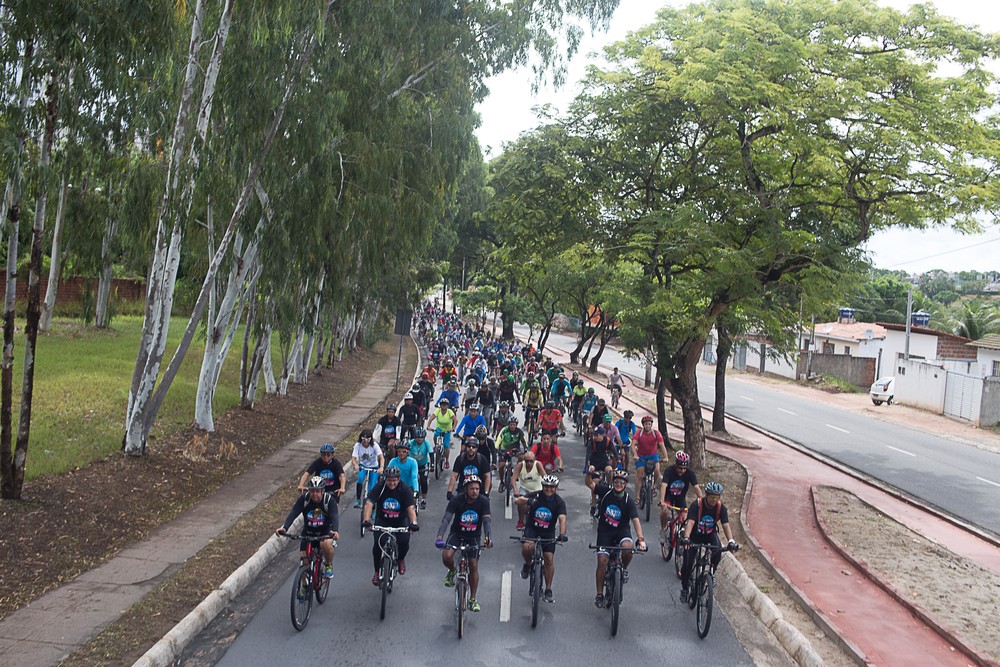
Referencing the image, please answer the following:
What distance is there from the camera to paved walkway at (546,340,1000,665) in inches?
336

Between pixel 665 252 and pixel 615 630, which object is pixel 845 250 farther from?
pixel 615 630

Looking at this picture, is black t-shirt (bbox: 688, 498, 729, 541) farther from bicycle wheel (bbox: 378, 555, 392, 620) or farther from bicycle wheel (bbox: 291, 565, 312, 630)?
bicycle wheel (bbox: 291, 565, 312, 630)

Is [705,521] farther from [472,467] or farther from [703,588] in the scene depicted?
[472,467]

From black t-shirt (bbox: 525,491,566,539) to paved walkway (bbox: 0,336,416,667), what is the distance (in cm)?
427

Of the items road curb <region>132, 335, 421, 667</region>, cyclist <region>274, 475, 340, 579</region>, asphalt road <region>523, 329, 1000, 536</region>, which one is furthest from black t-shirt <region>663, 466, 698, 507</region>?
asphalt road <region>523, 329, 1000, 536</region>

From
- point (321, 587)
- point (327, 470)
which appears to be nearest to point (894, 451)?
point (327, 470)

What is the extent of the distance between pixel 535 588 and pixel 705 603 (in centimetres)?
180

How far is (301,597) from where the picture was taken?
7.93 m

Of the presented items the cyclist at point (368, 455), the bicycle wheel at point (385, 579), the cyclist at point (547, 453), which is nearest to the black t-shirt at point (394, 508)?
the bicycle wheel at point (385, 579)

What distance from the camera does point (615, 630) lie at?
8.08 m

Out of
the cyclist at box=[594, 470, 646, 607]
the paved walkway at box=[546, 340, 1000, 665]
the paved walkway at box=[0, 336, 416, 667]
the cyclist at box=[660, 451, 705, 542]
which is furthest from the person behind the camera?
the cyclist at box=[660, 451, 705, 542]

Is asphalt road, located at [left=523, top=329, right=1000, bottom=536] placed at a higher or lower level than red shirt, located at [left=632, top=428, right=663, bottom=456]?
lower

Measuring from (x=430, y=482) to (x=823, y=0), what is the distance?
1231 centimetres

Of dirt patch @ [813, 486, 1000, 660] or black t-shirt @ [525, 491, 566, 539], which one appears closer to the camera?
black t-shirt @ [525, 491, 566, 539]
